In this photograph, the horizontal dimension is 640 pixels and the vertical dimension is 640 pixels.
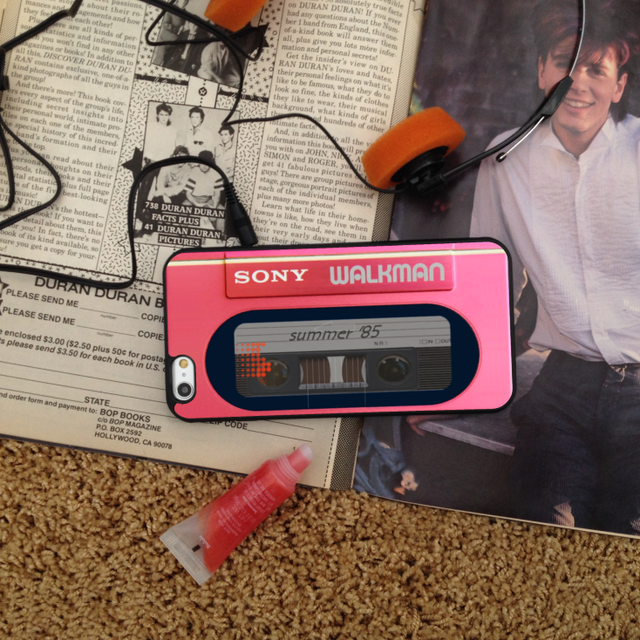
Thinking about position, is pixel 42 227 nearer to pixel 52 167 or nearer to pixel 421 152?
pixel 52 167

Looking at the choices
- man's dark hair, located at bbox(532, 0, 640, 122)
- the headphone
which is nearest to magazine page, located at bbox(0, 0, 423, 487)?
the headphone

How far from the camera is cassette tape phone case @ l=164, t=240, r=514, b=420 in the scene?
1.64 feet

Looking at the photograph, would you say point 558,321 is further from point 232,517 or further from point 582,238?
point 232,517

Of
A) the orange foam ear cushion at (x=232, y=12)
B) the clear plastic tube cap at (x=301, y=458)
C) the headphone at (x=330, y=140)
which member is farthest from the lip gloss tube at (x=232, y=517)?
the orange foam ear cushion at (x=232, y=12)

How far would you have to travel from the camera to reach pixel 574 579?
52 centimetres

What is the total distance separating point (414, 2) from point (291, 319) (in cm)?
37

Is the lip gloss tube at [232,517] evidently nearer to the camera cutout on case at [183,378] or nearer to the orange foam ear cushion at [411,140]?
the camera cutout on case at [183,378]

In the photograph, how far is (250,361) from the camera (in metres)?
0.50

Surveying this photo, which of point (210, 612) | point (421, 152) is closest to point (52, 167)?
point (421, 152)

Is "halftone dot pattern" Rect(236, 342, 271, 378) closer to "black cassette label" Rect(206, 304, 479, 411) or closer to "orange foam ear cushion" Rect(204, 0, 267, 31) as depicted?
"black cassette label" Rect(206, 304, 479, 411)

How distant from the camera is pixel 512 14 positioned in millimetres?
526

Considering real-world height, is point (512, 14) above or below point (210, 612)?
above

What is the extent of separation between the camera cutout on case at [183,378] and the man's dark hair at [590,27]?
51cm

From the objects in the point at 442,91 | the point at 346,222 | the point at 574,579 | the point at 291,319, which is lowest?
the point at 574,579
